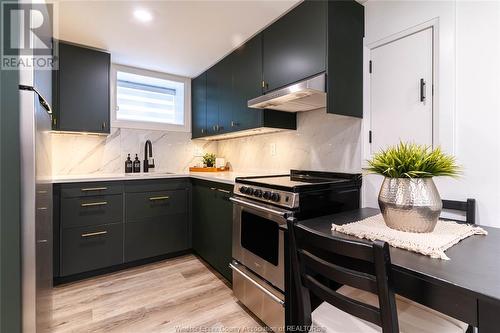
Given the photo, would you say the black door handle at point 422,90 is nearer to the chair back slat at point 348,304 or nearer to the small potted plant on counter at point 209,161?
the chair back slat at point 348,304

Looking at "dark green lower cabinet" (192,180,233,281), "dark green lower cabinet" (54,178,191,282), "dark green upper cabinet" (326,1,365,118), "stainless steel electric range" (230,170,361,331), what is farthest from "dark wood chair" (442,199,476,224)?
"dark green lower cabinet" (54,178,191,282)

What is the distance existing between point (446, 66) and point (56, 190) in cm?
301

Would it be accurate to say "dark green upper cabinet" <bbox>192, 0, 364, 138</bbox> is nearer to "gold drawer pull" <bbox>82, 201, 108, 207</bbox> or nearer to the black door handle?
the black door handle

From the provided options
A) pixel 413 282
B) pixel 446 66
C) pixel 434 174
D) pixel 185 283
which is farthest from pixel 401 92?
pixel 185 283

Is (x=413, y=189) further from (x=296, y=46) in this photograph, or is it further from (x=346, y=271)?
Result: (x=296, y=46)

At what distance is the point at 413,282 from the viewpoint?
0.76 meters

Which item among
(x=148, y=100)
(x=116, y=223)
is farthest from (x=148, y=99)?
→ (x=116, y=223)

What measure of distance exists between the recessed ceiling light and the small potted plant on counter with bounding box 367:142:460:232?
1984 millimetres

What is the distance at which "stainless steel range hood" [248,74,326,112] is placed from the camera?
161 cm

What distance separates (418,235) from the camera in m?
1.03

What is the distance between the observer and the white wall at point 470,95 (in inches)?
50.5

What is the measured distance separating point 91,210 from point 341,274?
7.73 ft

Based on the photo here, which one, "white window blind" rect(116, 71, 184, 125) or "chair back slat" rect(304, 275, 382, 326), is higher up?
"white window blind" rect(116, 71, 184, 125)

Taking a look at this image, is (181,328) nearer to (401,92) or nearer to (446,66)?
(401,92)
